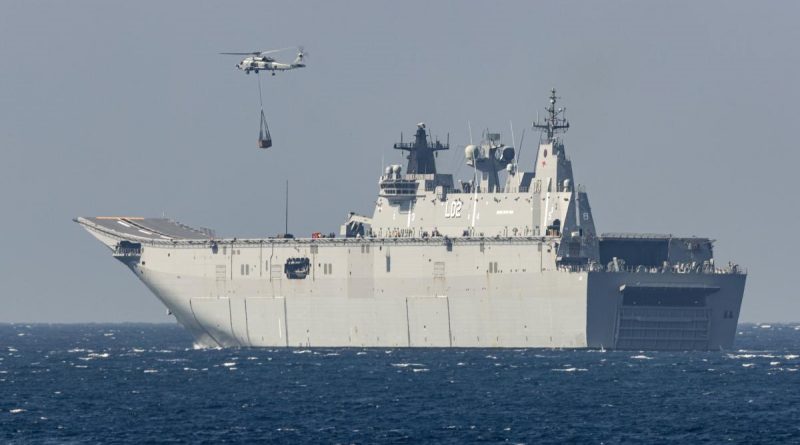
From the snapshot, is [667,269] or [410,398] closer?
[410,398]

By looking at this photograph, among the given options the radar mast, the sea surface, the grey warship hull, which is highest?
the radar mast

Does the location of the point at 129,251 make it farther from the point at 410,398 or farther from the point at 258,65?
the point at 410,398

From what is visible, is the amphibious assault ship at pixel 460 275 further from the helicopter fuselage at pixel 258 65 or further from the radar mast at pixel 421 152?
the helicopter fuselage at pixel 258 65

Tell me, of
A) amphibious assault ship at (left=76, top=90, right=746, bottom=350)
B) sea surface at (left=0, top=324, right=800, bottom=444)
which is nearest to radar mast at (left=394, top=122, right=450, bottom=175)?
amphibious assault ship at (left=76, top=90, right=746, bottom=350)

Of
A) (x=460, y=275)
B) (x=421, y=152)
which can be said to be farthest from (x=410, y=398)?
(x=421, y=152)

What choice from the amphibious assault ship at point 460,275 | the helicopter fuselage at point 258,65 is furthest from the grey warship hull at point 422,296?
the helicopter fuselage at point 258,65

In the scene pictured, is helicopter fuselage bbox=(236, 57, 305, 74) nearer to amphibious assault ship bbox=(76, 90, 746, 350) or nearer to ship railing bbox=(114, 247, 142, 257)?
amphibious assault ship bbox=(76, 90, 746, 350)

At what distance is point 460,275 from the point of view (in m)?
89.0

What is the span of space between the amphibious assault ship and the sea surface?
1453 millimetres

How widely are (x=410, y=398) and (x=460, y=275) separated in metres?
21.9

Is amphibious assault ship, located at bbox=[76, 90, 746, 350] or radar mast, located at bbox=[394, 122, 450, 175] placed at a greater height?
radar mast, located at bbox=[394, 122, 450, 175]

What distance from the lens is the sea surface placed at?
5662 centimetres

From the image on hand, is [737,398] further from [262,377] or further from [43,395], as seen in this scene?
[43,395]

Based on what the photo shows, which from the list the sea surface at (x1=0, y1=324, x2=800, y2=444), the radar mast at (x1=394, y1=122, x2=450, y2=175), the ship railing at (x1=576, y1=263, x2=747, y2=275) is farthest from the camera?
the radar mast at (x1=394, y1=122, x2=450, y2=175)
